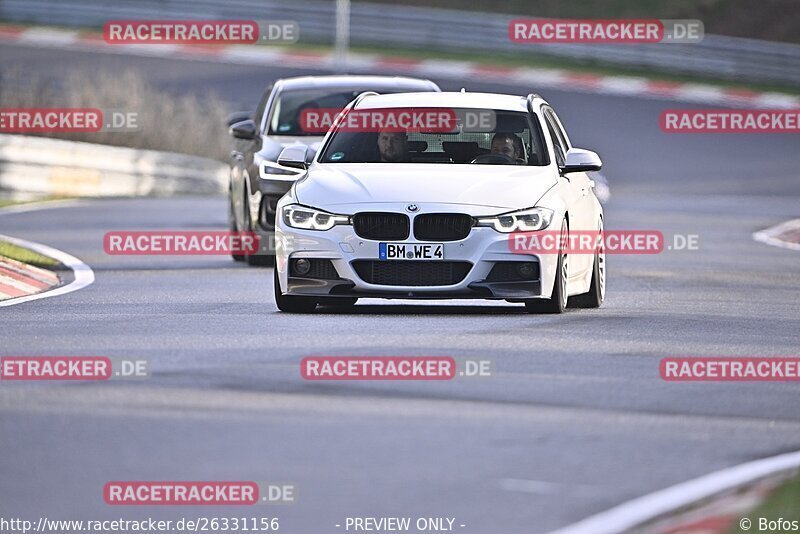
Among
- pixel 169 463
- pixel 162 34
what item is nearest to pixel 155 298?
pixel 169 463

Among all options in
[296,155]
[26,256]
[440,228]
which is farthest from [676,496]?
[26,256]

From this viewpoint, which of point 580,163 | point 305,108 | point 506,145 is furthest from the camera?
point 305,108

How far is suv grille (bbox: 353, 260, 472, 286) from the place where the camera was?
14.3 m

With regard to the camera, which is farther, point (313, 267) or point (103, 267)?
point (103, 267)

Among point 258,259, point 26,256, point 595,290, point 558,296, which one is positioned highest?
point 558,296

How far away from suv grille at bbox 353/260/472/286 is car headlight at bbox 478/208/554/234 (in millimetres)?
327

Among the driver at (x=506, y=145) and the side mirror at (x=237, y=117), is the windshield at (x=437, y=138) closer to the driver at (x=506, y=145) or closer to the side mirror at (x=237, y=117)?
the driver at (x=506, y=145)

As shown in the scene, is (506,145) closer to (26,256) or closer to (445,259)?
(445,259)

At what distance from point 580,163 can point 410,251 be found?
160cm

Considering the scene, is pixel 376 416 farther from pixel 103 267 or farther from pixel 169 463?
pixel 103 267

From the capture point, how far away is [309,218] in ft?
47.9

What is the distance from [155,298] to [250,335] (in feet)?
10.6

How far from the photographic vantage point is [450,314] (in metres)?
15.1

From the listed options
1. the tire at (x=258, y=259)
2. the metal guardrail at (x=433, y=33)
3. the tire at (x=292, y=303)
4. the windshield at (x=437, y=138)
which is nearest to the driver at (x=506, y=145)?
the windshield at (x=437, y=138)
